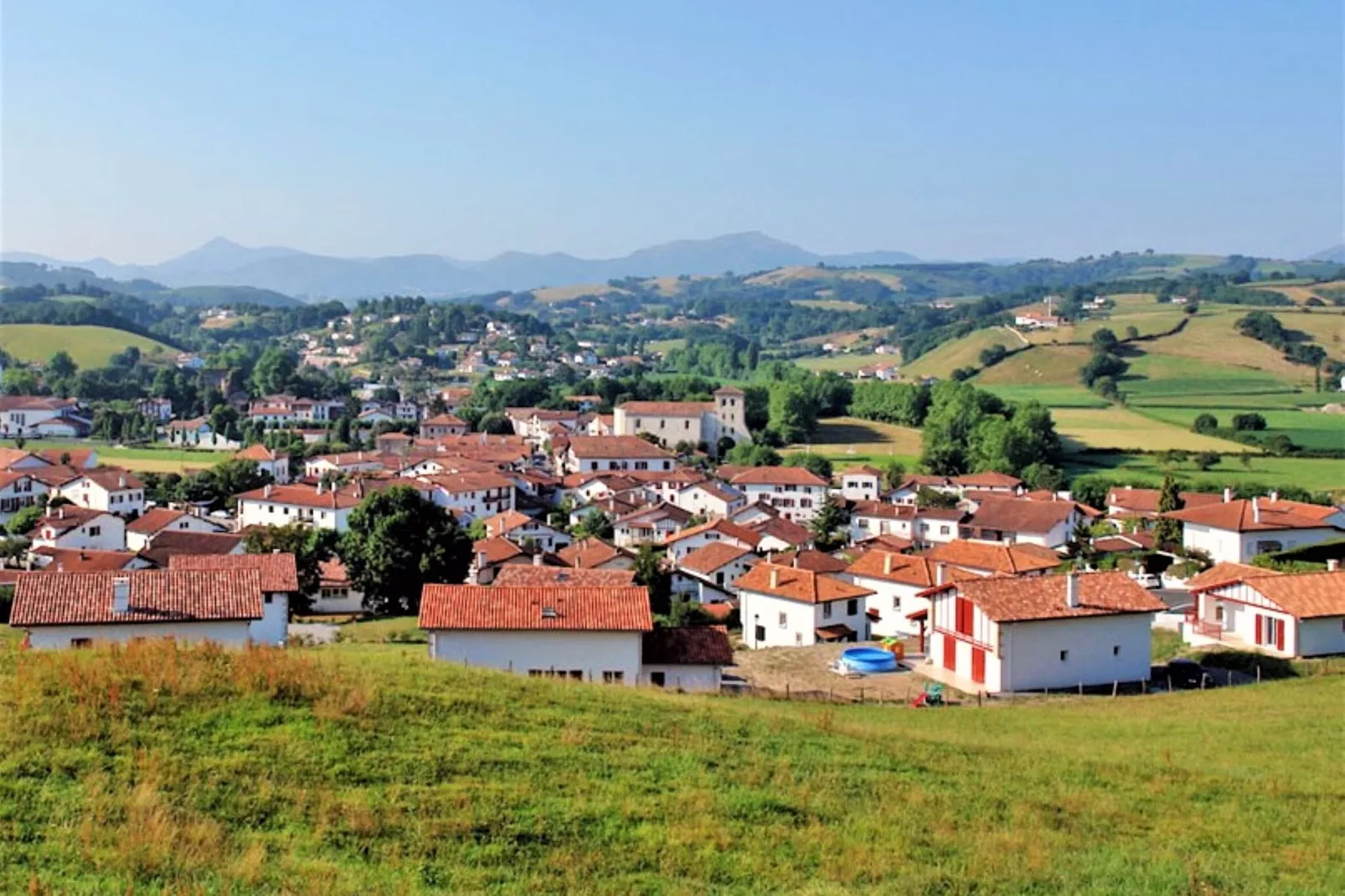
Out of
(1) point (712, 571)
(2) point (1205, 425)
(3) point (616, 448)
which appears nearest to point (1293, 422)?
(2) point (1205, 425)

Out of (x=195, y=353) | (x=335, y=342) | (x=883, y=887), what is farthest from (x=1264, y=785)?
(x=335, y=342)

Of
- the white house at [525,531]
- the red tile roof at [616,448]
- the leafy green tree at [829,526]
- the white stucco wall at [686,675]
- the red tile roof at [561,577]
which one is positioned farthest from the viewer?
the red tile roof at [616,448]

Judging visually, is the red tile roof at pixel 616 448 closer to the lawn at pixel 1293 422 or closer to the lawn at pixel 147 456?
the lawn at pixel 147 456

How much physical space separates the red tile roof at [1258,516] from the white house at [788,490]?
2256 centimetres

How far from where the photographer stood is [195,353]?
15762 cm

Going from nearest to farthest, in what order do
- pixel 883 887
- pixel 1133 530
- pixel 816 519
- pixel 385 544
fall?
pixel 883 887
pixel 385 544
pixel 1133 530
pixel 816 519

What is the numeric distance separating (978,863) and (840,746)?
135 inches

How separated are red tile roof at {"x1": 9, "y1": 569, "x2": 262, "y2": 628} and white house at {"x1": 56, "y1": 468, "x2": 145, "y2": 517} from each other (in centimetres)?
3878

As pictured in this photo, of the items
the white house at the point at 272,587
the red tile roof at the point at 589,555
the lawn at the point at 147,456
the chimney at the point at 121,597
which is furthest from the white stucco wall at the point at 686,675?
the lawn at the point at 147,456

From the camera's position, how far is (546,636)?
19188mm

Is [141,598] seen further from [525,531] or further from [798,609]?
[525,531]

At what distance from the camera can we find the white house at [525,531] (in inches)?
1948

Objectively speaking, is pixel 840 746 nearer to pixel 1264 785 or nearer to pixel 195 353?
pixel 1264 785

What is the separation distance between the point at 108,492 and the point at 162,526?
8.47 meters
